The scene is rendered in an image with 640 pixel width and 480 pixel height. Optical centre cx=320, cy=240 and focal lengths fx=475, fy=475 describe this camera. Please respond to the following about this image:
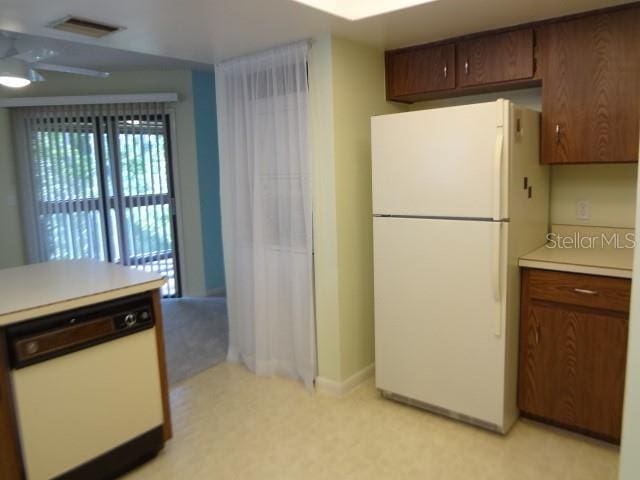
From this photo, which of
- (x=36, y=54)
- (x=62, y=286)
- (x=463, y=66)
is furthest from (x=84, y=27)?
(x=463, y=66)

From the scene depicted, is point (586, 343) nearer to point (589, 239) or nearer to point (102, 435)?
point (589, 239)

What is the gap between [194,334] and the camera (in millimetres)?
4133

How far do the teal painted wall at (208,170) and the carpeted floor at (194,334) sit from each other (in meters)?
0.42

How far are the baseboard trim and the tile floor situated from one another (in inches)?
1.8

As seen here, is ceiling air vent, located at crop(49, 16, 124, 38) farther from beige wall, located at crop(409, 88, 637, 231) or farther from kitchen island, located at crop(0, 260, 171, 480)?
beige wall, located at crop(409, 88, 637, 231)

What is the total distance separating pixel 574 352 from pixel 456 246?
0.77 metres

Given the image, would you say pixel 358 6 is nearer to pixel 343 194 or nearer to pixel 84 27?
pixel 343 194

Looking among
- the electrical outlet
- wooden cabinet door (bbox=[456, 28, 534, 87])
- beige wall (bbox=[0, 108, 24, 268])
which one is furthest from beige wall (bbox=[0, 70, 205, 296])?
the electrical outlet

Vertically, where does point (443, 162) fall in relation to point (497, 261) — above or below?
above

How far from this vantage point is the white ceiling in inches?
83.4

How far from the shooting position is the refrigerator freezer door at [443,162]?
2244mm

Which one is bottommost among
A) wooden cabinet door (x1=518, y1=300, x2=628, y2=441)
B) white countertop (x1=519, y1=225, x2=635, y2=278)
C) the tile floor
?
the tile floor

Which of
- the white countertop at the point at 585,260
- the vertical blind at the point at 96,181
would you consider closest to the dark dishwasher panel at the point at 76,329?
the white countertop at the point at 585,260

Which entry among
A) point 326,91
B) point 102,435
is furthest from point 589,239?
point 102,435
